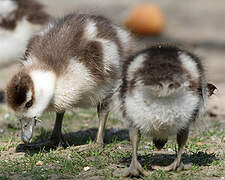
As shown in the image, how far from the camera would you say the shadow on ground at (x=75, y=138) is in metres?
5.55

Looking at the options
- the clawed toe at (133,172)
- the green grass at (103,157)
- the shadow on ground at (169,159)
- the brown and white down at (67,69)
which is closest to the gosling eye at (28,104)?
the brown and white down at (67,69)

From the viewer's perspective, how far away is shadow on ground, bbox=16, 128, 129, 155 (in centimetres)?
555

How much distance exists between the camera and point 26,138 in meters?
5.04

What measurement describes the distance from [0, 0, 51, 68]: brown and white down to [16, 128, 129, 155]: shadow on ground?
2079 mm

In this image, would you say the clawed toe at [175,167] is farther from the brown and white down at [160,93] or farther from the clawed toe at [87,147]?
the clawed toe at [87,147]

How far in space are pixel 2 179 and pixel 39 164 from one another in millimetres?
487

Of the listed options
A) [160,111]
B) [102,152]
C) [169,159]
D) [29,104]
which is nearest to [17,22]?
[29,104]

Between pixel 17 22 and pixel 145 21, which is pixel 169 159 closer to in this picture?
pixel 17 22

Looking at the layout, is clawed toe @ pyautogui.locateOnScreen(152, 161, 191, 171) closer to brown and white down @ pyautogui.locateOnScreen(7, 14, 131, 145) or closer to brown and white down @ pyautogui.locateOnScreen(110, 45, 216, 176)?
brown and white down @ pyautogui.locateOnScreen(110, 45, 216, 176)

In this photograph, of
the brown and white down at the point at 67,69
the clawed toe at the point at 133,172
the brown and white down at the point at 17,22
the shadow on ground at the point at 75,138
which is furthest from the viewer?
the brown and white down at the point at 17,22

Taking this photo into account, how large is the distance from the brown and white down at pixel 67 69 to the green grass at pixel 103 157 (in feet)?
0.95

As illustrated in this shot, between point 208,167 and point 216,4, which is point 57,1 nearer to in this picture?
point 216,4

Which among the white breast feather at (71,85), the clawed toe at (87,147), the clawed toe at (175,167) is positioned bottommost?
the clawed toe at (87,147)

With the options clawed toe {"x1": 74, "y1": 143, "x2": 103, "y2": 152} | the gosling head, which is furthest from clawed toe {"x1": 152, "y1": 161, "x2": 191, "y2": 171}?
the gosling head
